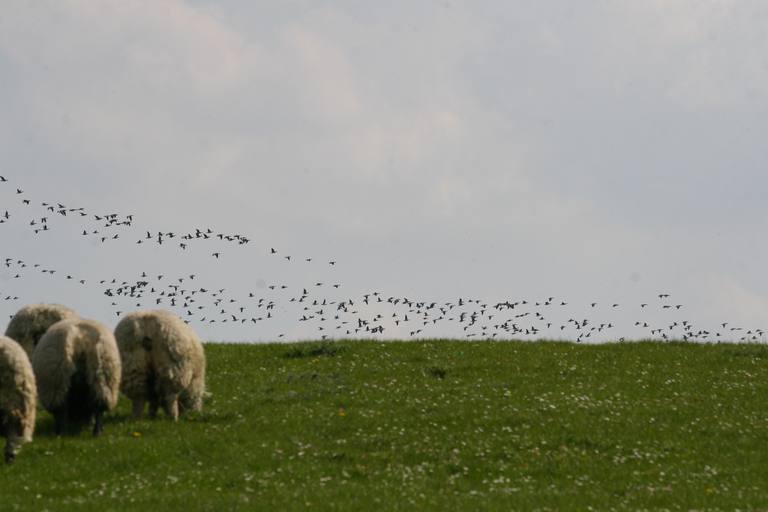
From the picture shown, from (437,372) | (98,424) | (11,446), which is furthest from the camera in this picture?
(437,372)

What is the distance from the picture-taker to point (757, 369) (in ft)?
104

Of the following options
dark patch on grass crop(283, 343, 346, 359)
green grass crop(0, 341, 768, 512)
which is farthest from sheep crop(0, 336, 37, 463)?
dark patch on grass crop(283, 343, 346, 359)

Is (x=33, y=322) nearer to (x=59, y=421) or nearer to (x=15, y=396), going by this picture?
(x=59, y=421)

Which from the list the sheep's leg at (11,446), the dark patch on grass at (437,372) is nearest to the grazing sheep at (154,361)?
the sheep's leg at (11,446)

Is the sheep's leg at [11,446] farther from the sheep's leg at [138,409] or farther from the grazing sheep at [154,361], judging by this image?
the sheep's leg at [138,409]

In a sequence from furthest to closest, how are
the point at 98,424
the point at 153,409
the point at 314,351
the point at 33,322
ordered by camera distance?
the point at 314,351, the point at 33,322, the point at 153,409, the point at 98,424

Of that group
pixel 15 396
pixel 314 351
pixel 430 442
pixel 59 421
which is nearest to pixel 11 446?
pixel 15 396

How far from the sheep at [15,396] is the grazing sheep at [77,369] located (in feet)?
3.63

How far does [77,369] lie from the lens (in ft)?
74.4

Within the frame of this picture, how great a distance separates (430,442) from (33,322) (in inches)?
373

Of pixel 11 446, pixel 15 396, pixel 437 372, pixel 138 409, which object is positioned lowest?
pixel 11 446

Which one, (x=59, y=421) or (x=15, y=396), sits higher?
(x=15, y=396)

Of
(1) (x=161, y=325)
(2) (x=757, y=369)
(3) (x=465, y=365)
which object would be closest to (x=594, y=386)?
(3) (x=465, y=365)

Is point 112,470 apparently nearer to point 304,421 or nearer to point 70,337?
point 70,337
